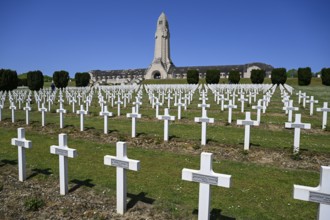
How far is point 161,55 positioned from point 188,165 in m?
73.6

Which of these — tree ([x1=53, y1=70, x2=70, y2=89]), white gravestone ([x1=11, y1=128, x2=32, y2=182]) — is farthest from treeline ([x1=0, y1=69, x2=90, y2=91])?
white gravestone ([x1=11, y1=128, x2=32, y2=182])

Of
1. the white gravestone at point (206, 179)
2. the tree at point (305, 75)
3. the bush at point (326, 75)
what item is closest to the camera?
the white gravestone at point (206, 179)

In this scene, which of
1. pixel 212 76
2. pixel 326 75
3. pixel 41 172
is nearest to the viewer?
pixel 41 172

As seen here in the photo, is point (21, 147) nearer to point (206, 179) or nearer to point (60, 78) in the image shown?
point (206, 179)

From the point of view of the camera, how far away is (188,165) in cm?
650

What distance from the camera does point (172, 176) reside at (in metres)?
5.79

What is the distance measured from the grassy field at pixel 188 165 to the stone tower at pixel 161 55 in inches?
2543

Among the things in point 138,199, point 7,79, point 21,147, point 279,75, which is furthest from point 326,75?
point 21,147

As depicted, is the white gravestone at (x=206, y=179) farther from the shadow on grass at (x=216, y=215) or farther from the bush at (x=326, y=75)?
the bush at (x=326, y=75)

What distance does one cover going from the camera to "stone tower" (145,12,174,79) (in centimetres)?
7588

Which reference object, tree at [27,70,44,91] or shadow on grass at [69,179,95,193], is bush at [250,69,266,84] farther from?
shadow on grass at [69,179,95,193]

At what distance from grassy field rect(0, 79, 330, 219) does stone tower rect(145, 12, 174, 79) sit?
212ft

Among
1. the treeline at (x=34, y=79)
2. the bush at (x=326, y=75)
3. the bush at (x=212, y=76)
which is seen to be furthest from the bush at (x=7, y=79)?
the bush at (x=326, y=75)

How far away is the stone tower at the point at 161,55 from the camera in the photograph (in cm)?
7588
